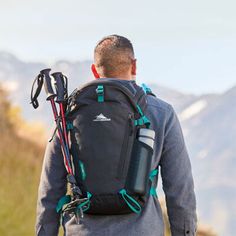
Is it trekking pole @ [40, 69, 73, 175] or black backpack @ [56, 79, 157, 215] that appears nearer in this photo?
black backpack @ [56, 79, 157, 215]

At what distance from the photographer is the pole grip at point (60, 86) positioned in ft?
14.7

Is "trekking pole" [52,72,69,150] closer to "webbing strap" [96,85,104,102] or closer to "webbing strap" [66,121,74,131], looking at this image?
"webbing strap" [66,121,74,131]

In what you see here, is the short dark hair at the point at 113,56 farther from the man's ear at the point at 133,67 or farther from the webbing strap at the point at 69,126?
the webbing strap at the point at 69,126

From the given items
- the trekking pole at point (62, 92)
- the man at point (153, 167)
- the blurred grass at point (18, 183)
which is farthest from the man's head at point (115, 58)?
the blurred grass at point (18, 183)

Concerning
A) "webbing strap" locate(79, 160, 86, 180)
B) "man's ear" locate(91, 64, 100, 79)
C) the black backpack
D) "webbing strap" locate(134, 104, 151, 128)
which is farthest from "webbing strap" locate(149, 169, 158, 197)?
"man's ear" locate(91, 64, 100, 79)

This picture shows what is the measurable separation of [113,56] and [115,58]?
16mm

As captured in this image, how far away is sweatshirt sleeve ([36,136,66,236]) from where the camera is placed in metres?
4.47

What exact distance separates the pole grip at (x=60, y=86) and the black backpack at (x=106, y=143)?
0.14 m

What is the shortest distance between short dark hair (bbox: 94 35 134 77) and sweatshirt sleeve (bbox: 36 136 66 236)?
48 centimetres

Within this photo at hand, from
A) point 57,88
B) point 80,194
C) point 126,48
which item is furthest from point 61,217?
point 126,48

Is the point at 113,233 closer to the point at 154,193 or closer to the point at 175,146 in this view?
the point at 154,193

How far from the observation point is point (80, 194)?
427 cm

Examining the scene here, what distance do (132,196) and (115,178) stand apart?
131 mm

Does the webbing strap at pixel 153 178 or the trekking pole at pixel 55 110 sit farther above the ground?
the trekking pole at pixel 55 110
